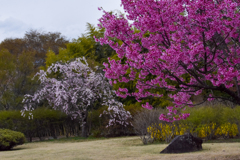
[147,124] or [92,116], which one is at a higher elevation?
[92,116]

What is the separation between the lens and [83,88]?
1522cm

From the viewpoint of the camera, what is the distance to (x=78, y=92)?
15.2 meters

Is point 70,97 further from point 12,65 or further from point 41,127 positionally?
point 12,65

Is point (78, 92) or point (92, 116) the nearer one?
point (78, 92)

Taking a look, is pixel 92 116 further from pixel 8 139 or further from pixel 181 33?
pixel 181 33

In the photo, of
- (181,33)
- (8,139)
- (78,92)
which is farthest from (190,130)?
(8,139)

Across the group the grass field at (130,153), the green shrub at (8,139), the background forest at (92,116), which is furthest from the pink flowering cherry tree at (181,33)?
the green shrub at (8,139)

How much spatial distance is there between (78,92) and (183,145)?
8.64m

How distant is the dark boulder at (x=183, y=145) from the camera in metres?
7.62

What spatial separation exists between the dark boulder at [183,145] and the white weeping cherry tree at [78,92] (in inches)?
275

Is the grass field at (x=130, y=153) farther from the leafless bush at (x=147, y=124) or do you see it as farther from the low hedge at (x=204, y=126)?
the low hedge at (x=204, y=126)

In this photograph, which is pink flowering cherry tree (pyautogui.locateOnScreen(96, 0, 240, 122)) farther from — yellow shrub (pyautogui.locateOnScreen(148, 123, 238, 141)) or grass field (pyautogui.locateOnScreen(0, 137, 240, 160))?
yellow shrub (pyautogui.locateOnScreen(148, 123, 238, 141))

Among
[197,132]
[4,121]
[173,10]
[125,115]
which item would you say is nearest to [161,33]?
[173,10]

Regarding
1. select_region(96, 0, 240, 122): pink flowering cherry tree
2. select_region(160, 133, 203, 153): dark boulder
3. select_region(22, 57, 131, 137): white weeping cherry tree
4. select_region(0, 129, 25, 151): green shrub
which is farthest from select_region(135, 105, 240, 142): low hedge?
select_region(0, 129, 25, 151): green shrub
